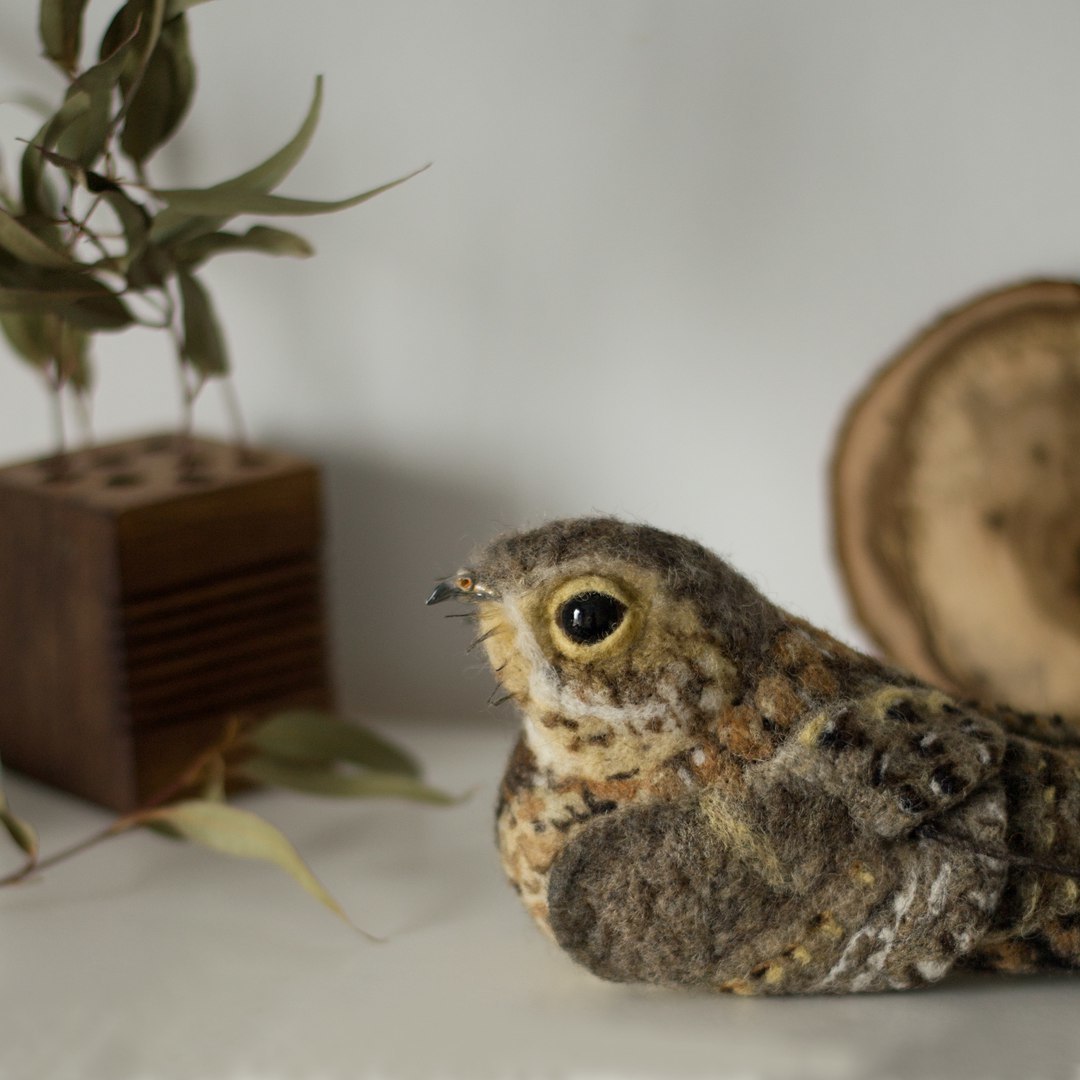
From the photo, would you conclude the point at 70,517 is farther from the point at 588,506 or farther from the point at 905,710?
the point at 905,710

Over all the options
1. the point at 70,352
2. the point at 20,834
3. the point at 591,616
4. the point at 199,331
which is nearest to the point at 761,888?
the point at 591,616

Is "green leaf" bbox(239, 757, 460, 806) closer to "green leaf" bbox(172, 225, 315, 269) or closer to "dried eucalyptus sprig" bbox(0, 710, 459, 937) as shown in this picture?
"dried eucalyptus sprig" bbox(0, 710, 459, 937)

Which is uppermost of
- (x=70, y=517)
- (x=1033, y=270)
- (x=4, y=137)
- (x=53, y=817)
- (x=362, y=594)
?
(x=4, y=137)

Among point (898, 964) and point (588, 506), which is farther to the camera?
point (588, 506)

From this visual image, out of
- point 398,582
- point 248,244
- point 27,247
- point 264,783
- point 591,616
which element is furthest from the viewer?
point 398,582

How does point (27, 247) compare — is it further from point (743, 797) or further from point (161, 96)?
point (743, 797)

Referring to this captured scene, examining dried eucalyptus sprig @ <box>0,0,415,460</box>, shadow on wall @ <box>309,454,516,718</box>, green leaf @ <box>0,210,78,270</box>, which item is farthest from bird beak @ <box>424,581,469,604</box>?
shadow on wall @ <box>309,454,516,718</box>

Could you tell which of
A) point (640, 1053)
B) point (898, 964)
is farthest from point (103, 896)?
point (898, 964)
